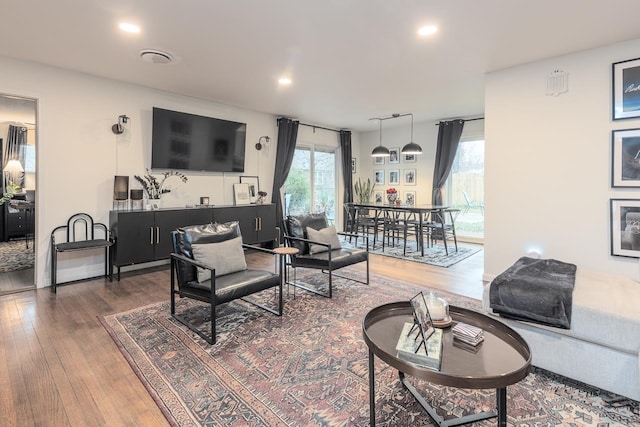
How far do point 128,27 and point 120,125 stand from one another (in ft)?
6.29

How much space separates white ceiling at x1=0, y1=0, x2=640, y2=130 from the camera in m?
2.69

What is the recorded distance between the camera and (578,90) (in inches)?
140

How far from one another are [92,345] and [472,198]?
7.10 meters

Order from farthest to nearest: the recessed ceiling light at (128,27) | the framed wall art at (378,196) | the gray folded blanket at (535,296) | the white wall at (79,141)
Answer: the framed wall art at (378,196)
the white wall at (79,141)
the recessed ceiling light at (128,27)
the gray folded blanket at (535,296)

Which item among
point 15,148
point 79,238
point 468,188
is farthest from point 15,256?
point 468,188

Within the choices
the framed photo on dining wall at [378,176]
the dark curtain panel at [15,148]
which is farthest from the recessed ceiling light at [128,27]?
the framed photo on dining wall at [378,176]

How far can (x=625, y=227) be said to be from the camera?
10.9 feet

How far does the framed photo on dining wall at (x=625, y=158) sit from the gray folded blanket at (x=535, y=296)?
1522 mm

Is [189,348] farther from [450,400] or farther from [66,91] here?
[66,91]

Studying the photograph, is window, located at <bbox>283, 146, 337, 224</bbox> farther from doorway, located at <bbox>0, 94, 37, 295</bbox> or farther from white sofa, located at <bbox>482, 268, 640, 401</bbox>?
white sofa, located at <bbox>482, 268, 640, 401</bbox>

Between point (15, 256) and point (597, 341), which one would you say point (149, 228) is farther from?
point (597, 341)

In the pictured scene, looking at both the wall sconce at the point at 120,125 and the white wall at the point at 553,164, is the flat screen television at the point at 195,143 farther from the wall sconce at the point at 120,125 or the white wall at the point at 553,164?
the white wall at the point at 553,164

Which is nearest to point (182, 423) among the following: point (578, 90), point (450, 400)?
point (450, 400)

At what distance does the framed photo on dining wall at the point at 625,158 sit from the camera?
3.26 metres
